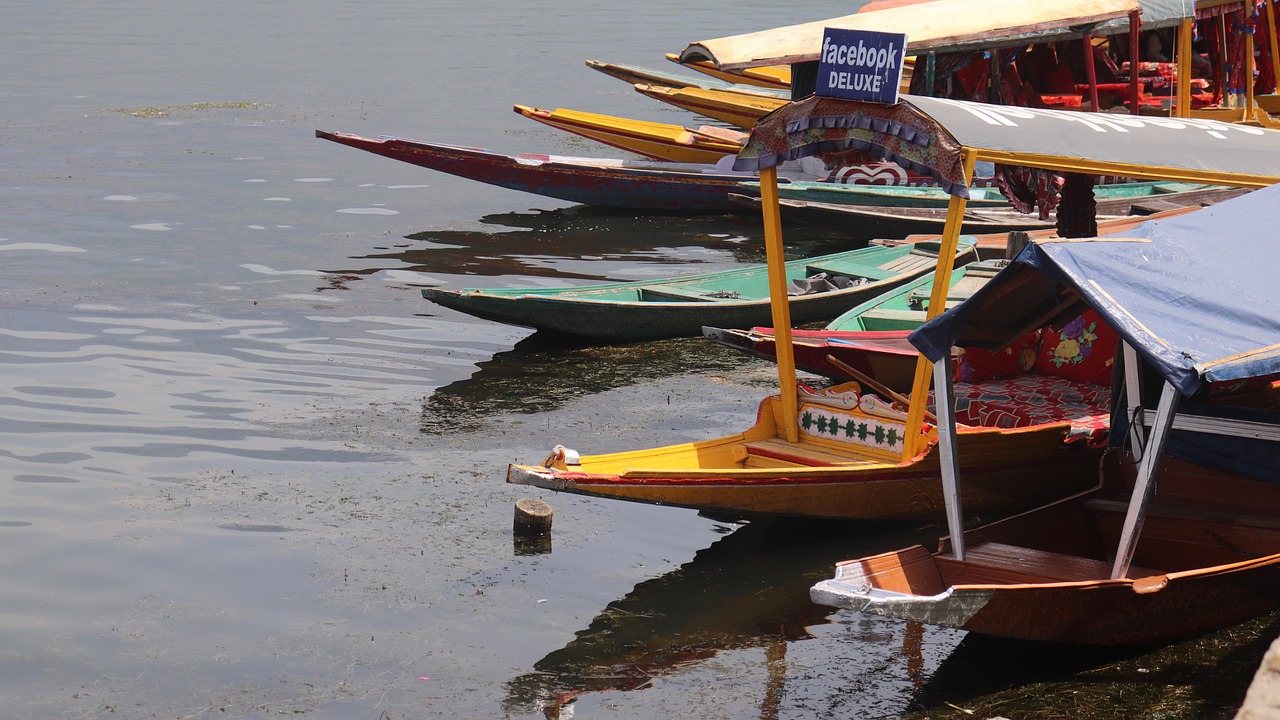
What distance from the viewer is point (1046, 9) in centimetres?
1041

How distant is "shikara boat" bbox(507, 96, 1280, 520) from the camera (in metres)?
6.94

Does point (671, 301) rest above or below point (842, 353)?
below

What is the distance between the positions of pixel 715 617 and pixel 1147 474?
86.0 inches

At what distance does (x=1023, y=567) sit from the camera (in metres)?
6.41

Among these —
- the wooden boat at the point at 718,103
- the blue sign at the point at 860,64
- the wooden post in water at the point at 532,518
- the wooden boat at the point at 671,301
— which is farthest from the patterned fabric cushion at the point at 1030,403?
the wooden boat at the point at 718,103

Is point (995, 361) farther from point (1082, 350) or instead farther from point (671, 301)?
point (671, 301)

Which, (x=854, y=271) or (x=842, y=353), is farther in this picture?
(x=854, y=271)

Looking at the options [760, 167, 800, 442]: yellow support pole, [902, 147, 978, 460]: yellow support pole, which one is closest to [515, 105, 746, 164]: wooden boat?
[760, 167, 800, 442]: yellow support pole

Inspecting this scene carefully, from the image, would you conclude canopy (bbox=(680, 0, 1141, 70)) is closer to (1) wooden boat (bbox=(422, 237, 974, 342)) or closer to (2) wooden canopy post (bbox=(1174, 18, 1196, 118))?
(1) wooden boat (bbox=(422, 237, 974, 342))

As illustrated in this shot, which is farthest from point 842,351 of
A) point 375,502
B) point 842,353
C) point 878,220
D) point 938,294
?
point 878,220

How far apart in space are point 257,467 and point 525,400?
6.98ft

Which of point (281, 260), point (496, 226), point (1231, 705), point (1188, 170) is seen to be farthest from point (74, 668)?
point (496, 226)

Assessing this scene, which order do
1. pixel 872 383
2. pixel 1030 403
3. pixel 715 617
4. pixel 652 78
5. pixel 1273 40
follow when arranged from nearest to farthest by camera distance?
pixel 715 617 → pixel 872 383 → pixel 1030 403 → pixel 1273 40 → pixel 652 78

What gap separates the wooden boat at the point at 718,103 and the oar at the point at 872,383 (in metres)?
12.5
